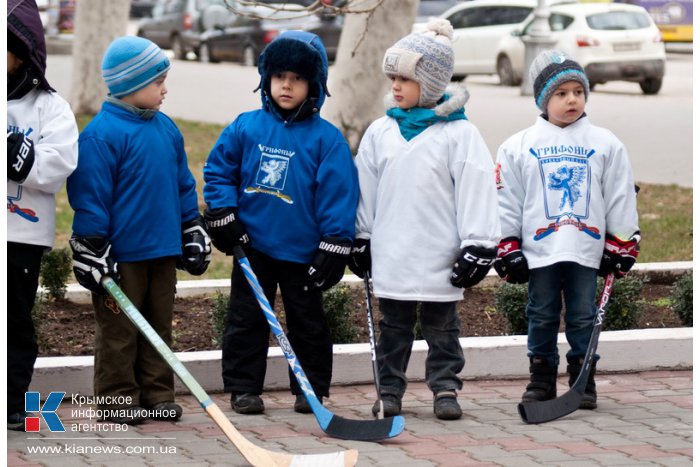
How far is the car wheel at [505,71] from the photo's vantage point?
21525mm

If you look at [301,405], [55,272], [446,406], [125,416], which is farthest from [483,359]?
[55,272]

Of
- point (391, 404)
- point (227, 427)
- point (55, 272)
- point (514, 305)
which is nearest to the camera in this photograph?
point (227, 427)

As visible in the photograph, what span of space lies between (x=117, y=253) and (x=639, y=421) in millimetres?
2231

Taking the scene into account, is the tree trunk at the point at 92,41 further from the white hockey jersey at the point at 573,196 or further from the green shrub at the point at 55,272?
the white hockey jersey at the point at 573,196

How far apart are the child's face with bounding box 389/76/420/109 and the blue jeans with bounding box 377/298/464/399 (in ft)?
2.74

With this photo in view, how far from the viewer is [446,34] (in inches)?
218

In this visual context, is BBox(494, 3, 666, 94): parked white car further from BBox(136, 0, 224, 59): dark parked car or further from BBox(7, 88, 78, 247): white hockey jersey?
BBox(7, 88, 78, 247): white hockey jersey

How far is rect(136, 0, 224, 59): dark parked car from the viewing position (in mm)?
27203

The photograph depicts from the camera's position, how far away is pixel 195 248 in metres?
5.39

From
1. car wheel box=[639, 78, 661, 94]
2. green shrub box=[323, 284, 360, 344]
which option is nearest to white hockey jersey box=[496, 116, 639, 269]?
green shrub box=[323, 284, 360, 344]

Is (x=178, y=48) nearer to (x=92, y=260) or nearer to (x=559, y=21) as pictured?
(x=559, y=21)

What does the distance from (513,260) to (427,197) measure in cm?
50

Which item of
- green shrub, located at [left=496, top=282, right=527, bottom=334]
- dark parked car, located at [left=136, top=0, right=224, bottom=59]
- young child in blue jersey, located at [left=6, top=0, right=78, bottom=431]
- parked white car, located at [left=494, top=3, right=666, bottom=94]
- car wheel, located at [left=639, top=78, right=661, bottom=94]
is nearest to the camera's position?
young child in blue jersey, located at [left=6, top=0, right=78, bottom=431]

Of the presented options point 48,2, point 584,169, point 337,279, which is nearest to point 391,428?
point 337,279
